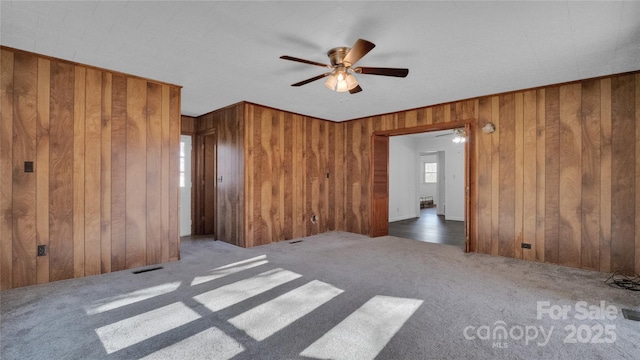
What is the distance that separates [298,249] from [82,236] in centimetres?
285

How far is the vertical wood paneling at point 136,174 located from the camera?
3707mm

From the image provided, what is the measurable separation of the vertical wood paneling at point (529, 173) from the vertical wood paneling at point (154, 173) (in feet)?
17.2

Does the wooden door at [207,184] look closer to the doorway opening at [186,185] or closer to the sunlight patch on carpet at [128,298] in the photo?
the doorway opening at [186,185]

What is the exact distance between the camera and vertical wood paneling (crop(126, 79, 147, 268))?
12.2 feet

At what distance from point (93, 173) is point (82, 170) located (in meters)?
0.11

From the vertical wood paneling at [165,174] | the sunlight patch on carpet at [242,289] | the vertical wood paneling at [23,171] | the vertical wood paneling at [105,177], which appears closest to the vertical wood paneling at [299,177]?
the sunlight patch on carpet at [242,289]

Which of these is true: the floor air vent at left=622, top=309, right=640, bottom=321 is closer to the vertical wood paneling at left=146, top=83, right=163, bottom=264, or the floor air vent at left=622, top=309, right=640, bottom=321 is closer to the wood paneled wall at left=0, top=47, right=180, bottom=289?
the wood paneled wall at left=0, top=47, right=180, bottom=289

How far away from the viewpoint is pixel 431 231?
656 cm

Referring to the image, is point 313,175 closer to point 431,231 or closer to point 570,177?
point 431,231

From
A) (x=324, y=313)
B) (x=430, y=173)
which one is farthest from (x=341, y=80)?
(x=430, y=173)

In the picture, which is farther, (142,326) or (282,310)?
(282,310)

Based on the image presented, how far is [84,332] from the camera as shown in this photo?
213 cm

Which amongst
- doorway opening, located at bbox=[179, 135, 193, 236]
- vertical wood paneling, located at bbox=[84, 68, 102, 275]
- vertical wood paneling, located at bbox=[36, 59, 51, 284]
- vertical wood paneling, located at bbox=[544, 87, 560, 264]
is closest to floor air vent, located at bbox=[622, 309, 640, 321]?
vertical wood paneling, located at bbox=[544, 87, 560, 264]

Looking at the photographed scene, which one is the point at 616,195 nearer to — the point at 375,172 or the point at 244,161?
the point at 375,172
